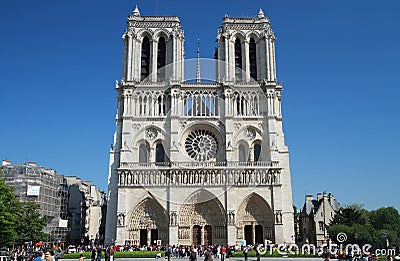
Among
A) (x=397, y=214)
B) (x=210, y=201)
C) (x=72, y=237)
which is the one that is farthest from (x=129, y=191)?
(x=397, y=214)

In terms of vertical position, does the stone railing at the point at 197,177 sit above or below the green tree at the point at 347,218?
above

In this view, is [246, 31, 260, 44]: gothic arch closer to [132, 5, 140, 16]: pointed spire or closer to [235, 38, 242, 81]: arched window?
[235, 38, 242, 81]: arched window

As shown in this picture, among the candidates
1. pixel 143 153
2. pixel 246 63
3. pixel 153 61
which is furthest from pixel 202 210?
pixel 153 61

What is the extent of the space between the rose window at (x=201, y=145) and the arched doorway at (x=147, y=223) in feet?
20.3

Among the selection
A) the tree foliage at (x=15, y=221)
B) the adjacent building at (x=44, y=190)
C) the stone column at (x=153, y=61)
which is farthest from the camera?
the stone column at (x=153, y=61)

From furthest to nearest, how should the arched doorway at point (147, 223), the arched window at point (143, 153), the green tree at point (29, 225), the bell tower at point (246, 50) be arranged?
the bell tower at point (246, 50) → the arched window at point (143, 153) → the arched doorway at point (147, 223) → the green tree at point (29, 225)

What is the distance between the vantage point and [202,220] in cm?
3753

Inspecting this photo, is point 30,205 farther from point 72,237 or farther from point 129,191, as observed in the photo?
point 72,237

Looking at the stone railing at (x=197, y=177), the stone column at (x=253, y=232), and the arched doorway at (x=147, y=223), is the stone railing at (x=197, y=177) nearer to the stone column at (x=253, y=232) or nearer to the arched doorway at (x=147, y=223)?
the arched doorway at (x=147, y=223)

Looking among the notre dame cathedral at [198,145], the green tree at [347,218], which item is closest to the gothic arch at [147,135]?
the notre dame cathedral at [198,145]

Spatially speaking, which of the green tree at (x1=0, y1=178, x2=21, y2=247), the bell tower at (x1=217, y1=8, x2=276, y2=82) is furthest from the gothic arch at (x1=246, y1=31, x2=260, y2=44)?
the green tree at (x1=0, y1=178, x2=21, y2=247)

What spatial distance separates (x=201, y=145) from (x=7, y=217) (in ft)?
60.8

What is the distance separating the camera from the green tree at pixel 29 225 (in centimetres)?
3238

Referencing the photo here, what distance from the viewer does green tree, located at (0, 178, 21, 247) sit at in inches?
1095
